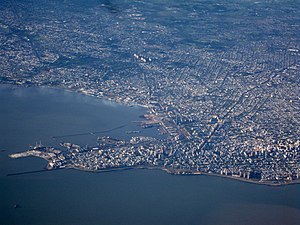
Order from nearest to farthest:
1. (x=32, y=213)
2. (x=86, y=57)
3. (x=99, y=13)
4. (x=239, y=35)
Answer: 1. (x=32, y=213)
2. (x=86, y=57)
3. (x=239, y=35)
4. (x=99, y=13)

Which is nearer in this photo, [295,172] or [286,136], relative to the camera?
[295,172]

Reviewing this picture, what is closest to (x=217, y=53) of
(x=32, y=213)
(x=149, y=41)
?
(x=149, y=41)

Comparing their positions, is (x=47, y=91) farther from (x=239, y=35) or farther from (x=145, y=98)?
(x=239, y=35)

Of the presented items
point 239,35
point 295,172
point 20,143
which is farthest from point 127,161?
point 239,35

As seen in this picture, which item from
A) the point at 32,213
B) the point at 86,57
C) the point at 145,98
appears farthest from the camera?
the point at 86,57

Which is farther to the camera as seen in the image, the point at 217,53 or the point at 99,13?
the point at 99,13

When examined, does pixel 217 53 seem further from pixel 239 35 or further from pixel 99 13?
pixel 99 13
